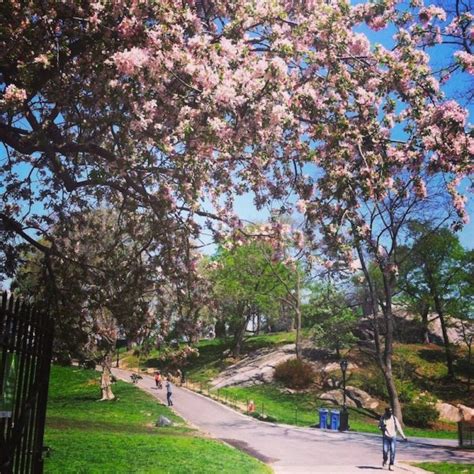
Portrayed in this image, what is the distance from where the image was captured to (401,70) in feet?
27.5

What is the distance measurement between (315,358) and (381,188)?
38645 mm

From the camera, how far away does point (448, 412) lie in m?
33.3

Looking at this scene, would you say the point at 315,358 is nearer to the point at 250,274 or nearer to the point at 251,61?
the point at 250,274

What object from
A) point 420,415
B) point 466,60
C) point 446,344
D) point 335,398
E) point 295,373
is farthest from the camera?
point 446,344

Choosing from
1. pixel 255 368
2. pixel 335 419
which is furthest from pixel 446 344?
pixel 335 419

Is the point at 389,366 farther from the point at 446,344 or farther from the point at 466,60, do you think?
the point at 466,60

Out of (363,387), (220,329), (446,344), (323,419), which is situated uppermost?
(220,329)

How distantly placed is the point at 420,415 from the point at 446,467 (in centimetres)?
1703

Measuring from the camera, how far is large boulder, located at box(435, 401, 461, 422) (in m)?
32.8

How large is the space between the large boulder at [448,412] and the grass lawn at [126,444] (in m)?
17.7

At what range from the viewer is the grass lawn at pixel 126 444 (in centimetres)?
1244

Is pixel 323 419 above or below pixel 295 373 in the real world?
below

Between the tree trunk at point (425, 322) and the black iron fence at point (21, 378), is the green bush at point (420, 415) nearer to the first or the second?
the tree trunk at point (425, 322)

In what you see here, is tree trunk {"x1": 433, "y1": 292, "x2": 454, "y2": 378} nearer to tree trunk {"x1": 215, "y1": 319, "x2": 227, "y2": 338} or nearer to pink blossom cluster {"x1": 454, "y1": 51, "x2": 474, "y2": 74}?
tree trunk {"x1": 215, "y1": 319, "x2": 227, "y2": 338}
